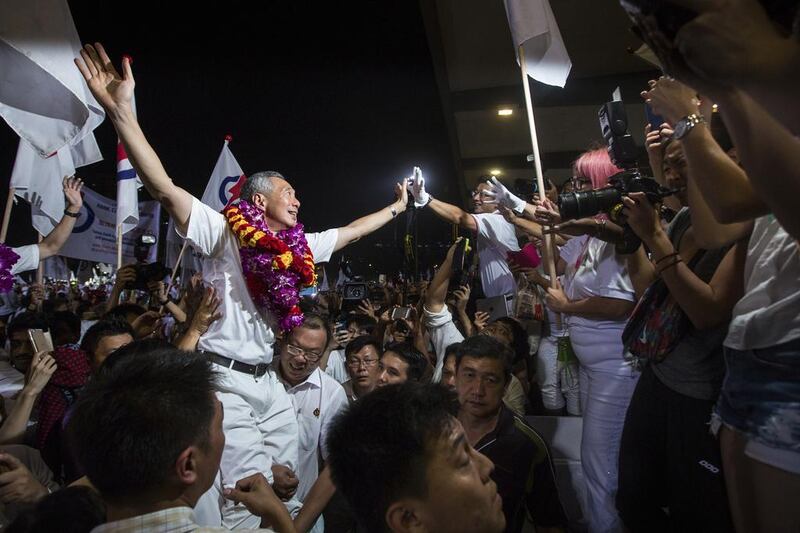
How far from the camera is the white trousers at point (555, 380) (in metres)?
4.10

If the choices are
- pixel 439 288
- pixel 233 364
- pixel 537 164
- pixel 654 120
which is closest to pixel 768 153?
pixel 654 120

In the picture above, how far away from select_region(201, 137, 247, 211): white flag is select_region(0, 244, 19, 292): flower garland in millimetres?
2326

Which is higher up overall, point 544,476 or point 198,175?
point 198,175

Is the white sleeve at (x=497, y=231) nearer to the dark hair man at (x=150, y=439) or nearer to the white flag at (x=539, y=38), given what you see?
the white flag at (x=539, y=38)

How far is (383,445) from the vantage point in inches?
61.5

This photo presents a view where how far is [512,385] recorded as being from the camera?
4.08m

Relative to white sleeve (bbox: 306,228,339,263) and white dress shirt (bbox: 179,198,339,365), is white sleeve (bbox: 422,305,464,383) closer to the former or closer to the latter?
white sleeve (bbox: 306,228,339,263)

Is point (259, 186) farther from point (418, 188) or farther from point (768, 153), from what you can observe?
point (768, 153)

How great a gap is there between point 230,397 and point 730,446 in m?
2.28

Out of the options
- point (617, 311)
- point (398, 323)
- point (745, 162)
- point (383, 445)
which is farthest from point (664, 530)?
point (398, 323)

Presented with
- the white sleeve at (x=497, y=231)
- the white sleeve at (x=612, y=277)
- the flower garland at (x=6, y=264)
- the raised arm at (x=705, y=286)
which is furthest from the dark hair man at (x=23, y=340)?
the raised arm at (x=705, y=286)

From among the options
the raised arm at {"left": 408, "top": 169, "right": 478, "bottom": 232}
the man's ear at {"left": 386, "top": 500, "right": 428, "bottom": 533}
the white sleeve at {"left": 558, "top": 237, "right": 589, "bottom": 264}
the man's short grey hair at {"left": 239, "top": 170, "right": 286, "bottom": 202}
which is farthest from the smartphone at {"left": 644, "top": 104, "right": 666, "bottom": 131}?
the man's short grey hair at {"left": 239, "top": 170, "right": 286, "bottom": 202}

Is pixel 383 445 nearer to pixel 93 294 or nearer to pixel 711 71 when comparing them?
pixel 711 71

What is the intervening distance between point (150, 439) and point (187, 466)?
0.49 feet
